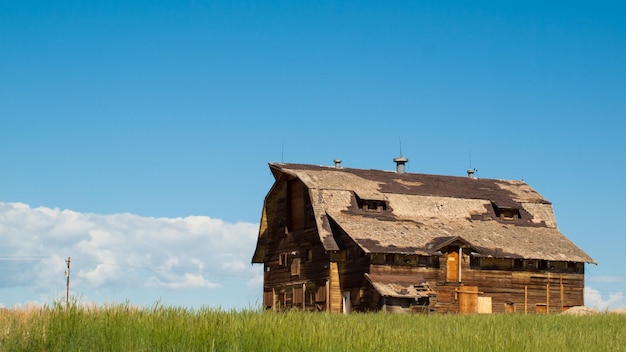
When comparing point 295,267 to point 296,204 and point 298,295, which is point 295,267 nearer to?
point 298,295

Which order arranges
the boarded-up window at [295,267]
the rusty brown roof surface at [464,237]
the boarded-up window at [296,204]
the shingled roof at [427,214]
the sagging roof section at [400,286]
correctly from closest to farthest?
the sagging roof section at [400,286] < the rusty brown roof surface at [464,237] < the shingled roof at [427,214] < the boarded-up window at [295,267] < the boarded-up window at [296,204]

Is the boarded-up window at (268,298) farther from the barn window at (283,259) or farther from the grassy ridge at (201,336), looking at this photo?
the grassy ridge at (201,336)

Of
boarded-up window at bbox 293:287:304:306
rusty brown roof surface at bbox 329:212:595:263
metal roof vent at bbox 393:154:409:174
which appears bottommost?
boarded-up window at bbox 293:287:304:306

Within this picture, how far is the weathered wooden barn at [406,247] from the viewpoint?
49.1 m

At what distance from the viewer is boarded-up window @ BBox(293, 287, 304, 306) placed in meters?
51.8

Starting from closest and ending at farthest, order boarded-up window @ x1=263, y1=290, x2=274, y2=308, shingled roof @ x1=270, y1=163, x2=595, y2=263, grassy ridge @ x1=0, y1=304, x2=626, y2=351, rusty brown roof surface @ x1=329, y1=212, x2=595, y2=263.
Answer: grassy ridge @ x1=0, y1=304, x2=626, y2=351, rusty brown roof surface @ x1=329, y1=212, x2=595, y2=263, shingled roof @ x1=270, y1=163, x2=595, y2=263, boarded-up window @ x1=263, y1=290, x2=274, y2=308

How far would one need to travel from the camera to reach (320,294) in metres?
50.1

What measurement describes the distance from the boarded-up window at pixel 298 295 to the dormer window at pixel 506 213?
12494mm

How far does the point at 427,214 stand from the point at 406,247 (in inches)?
190

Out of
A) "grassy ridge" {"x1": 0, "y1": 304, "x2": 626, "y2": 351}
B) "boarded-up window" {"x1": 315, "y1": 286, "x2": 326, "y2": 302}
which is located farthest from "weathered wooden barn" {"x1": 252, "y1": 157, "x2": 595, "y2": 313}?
"grassy ridge" {"x1": 0, "y1": 304, "x2": 626, "y2": 351}

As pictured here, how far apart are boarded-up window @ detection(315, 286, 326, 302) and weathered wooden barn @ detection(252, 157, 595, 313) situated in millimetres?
52

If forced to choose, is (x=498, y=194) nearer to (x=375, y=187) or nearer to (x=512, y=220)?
(x=512, y=220)

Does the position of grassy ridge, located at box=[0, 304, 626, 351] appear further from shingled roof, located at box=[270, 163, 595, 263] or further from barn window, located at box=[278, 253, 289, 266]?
barn window, located at box=[278, 253, 289, 266]

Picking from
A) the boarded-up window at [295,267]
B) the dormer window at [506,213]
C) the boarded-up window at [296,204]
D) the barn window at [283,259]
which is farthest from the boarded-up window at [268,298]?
the dormer window at [506,213]
